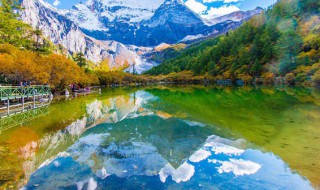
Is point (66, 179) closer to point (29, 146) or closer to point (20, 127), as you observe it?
point (29, 146)

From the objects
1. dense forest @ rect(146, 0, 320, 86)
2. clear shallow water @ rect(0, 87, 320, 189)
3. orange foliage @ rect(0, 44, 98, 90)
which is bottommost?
clear shallow water @ rect(0, 87, 320, 189)

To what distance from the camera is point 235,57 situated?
128m

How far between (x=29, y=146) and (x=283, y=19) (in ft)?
430

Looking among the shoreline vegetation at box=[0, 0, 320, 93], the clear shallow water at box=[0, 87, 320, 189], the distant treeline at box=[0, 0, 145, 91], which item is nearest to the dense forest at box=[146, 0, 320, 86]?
the shoreline vegetation at box=[0, 0, 320, 93]

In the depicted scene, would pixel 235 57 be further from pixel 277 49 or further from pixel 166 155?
pixel 166 155

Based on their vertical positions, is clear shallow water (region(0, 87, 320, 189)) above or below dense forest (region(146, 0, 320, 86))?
below

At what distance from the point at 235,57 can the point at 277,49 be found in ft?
100

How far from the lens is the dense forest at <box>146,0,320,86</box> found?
79.8 metres

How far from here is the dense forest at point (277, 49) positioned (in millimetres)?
79812

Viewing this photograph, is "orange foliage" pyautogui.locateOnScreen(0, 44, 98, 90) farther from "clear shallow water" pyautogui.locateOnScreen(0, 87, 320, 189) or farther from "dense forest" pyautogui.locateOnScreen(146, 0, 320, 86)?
"dense forest" pyautogui.locateOnScreen(146, 0, 320, 86)

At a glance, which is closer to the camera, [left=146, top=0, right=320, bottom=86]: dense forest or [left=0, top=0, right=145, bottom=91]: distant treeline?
[left=0, top=0, right=145, bottom=91]: distant treeline

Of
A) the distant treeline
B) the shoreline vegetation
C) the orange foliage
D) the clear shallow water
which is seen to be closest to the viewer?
the clear shallow water

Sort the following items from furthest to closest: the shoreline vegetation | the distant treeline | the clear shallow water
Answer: the shoreline vegetation
the distant treeline
the clear shallow water

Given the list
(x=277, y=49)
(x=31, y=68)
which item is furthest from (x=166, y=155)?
(x=277, y=49)
